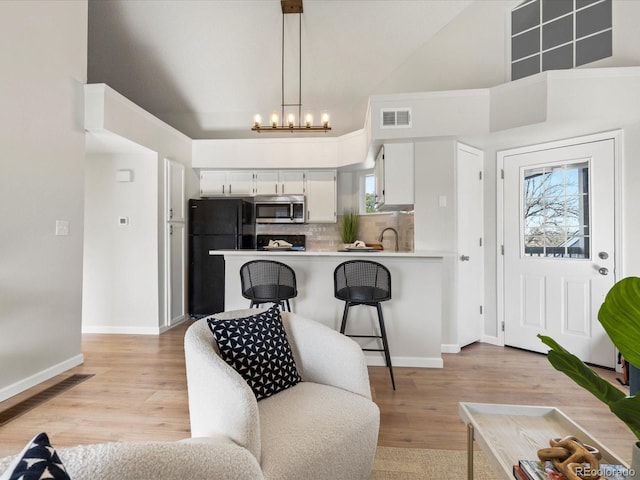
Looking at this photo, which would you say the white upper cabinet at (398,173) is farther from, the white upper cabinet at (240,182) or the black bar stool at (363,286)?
the white upper cabinet at (240,182)

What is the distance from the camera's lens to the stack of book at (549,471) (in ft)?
2.99

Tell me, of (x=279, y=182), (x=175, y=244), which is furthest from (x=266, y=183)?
(x=175, y=244)

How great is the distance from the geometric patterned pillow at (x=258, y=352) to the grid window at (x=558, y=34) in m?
3.76

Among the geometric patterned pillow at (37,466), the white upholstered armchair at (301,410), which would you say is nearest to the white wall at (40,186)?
the white upholstered armchair at (301,410)

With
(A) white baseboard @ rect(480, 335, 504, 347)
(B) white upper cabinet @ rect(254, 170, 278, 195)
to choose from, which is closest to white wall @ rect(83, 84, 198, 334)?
(B) white upper cabinet @ rect(254, 170, 278, 195)

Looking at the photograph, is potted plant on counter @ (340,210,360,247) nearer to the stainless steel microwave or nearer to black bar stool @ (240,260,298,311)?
the stainless steel microwave

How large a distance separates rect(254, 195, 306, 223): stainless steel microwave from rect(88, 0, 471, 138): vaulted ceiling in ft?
3.83

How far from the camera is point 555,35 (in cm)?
338

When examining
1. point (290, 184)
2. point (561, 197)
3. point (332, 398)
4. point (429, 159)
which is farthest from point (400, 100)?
point (332, 398)

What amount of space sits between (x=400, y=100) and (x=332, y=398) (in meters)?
3.02

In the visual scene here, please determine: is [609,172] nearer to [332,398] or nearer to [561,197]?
[561,197]

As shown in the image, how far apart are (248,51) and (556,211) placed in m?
4.05

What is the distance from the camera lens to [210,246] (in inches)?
186

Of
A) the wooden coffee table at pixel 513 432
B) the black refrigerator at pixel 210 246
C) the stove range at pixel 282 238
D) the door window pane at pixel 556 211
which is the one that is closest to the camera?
the wooden coffee table at pixel 513 432
